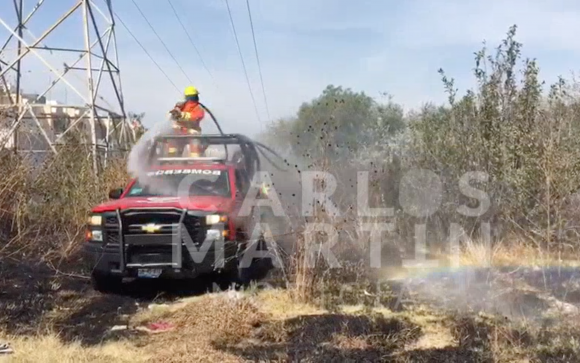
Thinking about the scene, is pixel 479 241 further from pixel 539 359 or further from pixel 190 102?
pixel 190 102

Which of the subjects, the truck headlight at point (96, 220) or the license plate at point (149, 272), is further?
the truck headlight at point (96, 220)

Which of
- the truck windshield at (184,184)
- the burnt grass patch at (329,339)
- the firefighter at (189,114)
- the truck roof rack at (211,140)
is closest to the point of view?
the burnt grass patch at (329,339)

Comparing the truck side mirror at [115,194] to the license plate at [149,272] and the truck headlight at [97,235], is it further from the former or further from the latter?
the license plate at [149,272]

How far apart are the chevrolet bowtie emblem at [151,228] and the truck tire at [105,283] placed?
103 centimetres

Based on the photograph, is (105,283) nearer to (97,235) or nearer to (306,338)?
(97,235)

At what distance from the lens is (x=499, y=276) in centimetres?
856

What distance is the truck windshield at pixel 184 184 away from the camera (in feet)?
29.9

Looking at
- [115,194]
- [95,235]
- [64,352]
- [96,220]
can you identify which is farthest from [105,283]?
[64,352]

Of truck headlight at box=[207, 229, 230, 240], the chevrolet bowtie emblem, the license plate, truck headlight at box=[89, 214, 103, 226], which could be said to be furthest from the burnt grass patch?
truck headlight at box=[89, 214, 103, 226]

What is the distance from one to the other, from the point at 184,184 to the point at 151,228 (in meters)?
1.31

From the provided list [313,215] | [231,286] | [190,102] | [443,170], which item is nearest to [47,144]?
[190,102]

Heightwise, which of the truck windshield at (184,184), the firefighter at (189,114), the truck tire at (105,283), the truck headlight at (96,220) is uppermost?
the firefighter at (189,114)

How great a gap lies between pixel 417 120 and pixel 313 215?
14.8 ft

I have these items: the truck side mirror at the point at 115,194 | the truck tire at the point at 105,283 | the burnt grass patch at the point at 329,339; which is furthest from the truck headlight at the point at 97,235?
the burnt grass patch at the point at 329,339
